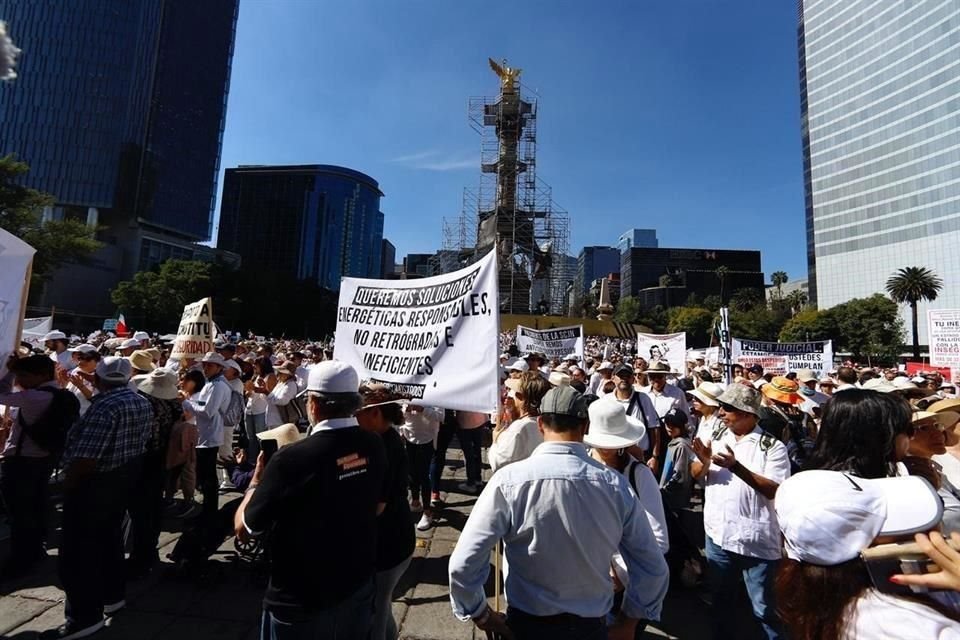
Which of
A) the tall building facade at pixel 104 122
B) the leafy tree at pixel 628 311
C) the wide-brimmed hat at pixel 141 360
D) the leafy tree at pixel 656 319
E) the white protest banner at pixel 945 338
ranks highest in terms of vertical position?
the tall building facade at pixel 104 122

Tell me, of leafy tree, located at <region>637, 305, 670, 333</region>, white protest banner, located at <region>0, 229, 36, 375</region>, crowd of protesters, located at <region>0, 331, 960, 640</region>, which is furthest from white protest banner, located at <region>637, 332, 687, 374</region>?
leafy tree, located at <region>637, 305, 670, 333</region>

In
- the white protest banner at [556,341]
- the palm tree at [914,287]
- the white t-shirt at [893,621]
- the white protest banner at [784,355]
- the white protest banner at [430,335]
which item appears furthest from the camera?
the palm tree at [914,287]

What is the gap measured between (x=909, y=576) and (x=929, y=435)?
1.92 meters

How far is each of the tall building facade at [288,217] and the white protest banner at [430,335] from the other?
355ft

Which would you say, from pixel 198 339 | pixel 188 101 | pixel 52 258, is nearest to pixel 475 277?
pixel 198 339

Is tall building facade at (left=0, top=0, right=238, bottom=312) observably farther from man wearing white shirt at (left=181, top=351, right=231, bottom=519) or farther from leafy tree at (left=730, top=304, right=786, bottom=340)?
leafy tree at (left=730, top=304, right=786, bottom=340)

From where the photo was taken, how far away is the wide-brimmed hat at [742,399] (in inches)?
119

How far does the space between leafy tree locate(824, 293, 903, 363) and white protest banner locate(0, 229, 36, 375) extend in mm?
64121

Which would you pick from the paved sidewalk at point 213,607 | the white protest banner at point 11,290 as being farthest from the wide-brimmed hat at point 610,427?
the white protest banner at point 11,290

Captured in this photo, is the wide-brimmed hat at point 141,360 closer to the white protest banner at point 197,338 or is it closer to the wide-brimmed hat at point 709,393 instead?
the white protest banner at point 197,338

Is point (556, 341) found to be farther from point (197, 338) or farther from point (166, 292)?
point (166, 292)

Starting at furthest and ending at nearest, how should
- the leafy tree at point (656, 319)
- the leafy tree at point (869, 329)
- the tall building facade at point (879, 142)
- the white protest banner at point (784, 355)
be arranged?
the leafy tree at point (656, 319) < the tall building facade at point (879, 142) < the leafy tree at point (869, 329) < the white protest banner at point (784, 355)

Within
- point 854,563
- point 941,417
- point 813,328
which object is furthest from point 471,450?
point 813,328

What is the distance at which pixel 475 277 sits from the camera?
4059 mm
